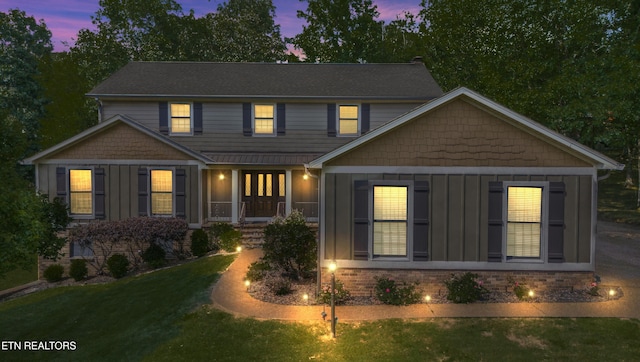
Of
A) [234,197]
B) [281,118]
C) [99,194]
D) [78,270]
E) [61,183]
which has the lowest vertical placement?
[78,270]

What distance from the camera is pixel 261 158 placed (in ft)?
62.2

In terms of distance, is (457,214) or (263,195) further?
(263,195)

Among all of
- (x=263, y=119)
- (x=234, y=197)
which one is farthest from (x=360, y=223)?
(x=263, y=119)

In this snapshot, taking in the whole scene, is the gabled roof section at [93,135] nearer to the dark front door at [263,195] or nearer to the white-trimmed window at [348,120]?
the dark front door at [263,195]

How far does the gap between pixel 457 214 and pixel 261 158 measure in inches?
406

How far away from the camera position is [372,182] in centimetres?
1101

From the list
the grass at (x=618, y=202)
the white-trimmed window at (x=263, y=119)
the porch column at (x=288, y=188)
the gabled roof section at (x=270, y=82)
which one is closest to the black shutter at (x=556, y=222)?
Answer: the gabled roof section at (x=270, y=82)

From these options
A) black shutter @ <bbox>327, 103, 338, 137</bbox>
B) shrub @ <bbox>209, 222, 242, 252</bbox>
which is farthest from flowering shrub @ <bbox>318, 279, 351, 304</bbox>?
black shutter @ <bbox>327, 103, 338, 137</bbox>

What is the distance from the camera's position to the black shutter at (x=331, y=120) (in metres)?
19.7

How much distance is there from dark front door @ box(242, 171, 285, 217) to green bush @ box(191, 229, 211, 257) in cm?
379

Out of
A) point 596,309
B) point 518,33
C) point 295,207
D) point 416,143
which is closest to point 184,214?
point 295,207

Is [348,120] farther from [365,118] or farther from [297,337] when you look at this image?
[297,337]

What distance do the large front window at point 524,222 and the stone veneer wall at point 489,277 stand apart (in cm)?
55

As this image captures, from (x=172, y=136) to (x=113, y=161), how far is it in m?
3.44
